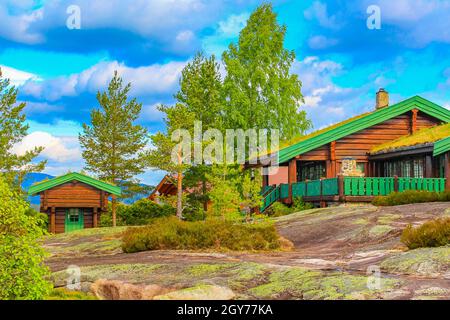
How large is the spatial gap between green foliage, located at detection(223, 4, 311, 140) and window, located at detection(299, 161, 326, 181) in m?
3.74

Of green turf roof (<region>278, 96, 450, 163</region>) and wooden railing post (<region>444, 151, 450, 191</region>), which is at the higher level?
green turf roof (<region>278, 96, 450, 163</region>)

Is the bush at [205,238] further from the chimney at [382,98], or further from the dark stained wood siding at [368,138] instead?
the chimney at [382,98]

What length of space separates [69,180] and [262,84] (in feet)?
48.3

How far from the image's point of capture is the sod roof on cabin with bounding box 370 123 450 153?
2735 cm

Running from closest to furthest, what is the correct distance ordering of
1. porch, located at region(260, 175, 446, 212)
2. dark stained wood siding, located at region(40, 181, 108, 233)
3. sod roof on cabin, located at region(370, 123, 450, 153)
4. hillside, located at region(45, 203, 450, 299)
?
hillside, located at region(45, 203, 450, 299) < porch, located at region(260, 175, 446, 212) < sod roof on cabin, located at region(370, 123, 450, 153) < dark stained wood siding, located at region(40, 181, 108, 233)

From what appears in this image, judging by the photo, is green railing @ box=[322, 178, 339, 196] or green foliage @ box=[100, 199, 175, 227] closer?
green railing @ box=[322, 178, 339, 196]

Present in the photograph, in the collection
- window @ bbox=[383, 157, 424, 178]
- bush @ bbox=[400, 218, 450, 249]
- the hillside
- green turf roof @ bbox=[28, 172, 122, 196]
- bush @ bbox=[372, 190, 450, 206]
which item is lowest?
the hillside

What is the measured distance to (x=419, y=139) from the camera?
28500 mm

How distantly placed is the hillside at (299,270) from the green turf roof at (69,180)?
16.8 meters

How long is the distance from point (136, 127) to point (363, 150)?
49.9 ft

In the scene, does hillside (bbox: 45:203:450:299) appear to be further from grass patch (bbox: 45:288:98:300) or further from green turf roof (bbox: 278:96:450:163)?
green turf roof (bbox: 278:96:450:163)

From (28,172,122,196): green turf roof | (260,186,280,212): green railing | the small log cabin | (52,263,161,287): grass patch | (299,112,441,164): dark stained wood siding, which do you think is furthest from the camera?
the small log cabin

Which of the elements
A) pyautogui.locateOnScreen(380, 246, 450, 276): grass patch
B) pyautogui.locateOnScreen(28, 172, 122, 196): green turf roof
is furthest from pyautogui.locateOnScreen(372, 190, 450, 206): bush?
pyautogui.locateOnScreen(28, 172, 122, 196): green turf roof

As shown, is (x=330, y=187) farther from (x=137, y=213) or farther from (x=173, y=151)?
(x=137, y=213)
